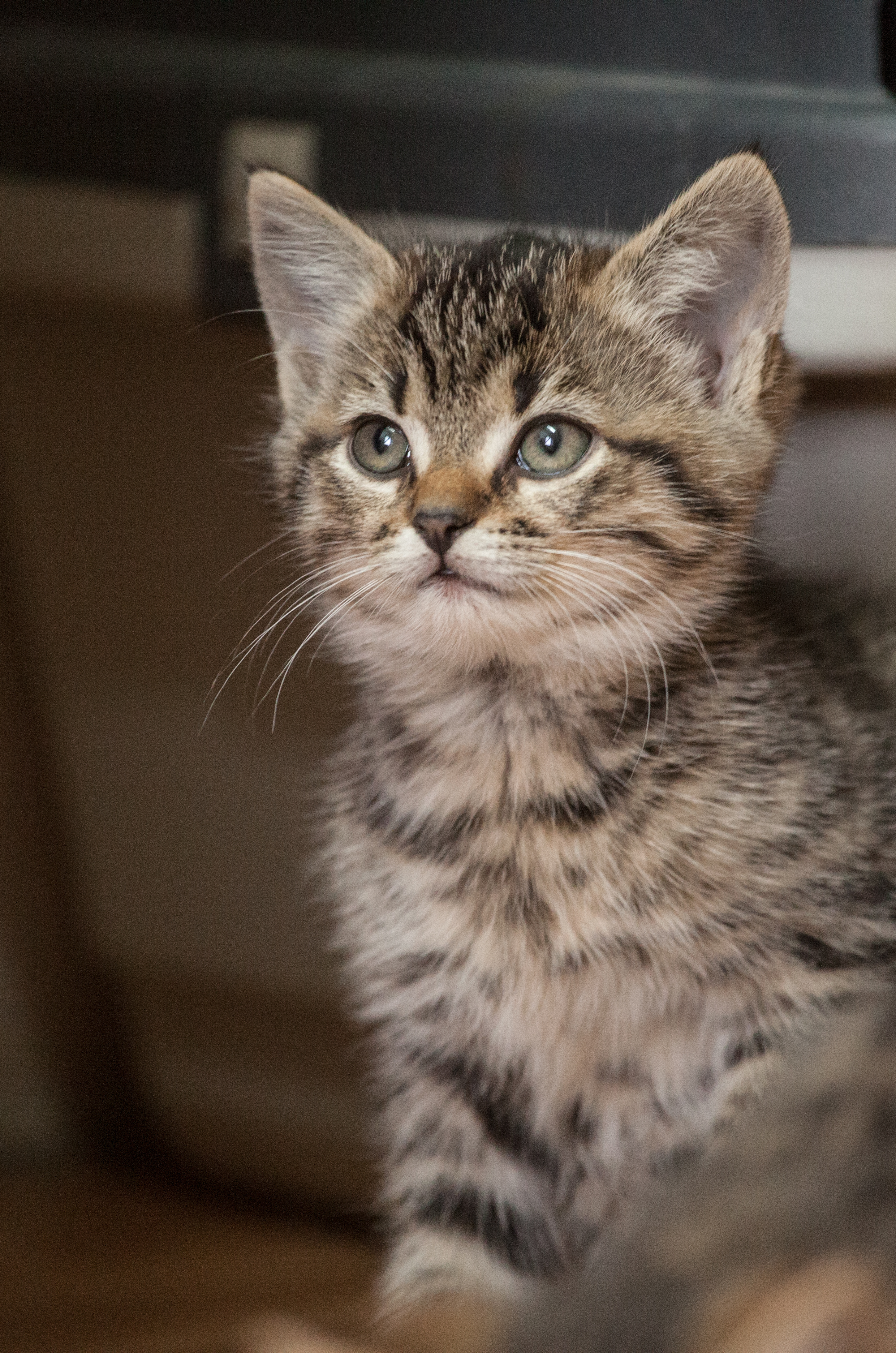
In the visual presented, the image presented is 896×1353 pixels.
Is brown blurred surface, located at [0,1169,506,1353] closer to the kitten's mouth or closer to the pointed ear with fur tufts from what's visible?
the kitten's mouth

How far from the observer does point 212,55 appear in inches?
45.6

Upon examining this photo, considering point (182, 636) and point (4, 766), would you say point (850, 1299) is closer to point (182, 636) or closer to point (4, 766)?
point (182, 636)

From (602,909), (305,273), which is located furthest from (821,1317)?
(305,273)

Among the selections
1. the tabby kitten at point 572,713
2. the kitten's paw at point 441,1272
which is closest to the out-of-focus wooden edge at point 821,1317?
the tabby kitten at point 572,713

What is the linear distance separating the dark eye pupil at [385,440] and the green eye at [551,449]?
10 centimetres

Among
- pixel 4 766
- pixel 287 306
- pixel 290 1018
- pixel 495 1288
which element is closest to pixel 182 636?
pixel 4 766

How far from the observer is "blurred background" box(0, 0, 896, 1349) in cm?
100

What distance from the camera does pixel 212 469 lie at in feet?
4.56

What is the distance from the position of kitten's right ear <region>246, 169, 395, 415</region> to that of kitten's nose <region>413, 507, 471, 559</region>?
0.22m

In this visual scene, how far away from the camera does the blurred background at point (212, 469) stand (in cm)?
100

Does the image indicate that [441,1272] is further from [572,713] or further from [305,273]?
[305,273]

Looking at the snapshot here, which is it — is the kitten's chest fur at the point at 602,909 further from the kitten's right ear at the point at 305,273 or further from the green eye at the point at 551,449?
the kitten's right ear at the point at 305,273

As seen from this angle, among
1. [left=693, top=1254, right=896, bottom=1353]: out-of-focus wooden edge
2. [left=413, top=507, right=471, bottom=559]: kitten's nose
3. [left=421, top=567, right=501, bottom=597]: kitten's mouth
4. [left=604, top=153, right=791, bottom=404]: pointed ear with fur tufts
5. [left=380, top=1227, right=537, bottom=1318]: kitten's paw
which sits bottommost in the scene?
[left=380, top=1227, right=537, bottom=1318]: kitten's paw

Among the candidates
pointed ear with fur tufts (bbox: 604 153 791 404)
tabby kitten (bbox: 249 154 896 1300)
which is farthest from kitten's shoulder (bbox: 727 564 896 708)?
pointed ear with fur tufts (bbox: 604 153 791 404)
